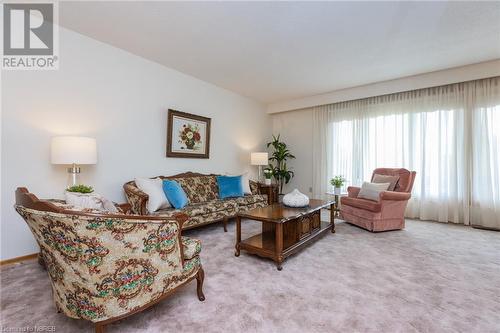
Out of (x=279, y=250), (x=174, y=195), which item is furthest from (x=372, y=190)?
(x=174, y=195)

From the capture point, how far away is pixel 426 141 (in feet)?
14.0

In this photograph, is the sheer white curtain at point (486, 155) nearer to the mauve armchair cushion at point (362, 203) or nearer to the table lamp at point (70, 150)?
the mauve armchair cushion at point (362, 203)

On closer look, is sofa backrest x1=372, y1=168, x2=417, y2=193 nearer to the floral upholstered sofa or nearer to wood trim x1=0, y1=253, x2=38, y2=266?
the floral upholstered sofa

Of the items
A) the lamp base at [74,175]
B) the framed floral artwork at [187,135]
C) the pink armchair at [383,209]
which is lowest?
the pink armchair at [383,209]

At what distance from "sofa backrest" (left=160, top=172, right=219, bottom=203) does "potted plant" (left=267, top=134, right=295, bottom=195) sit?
75.8 inches

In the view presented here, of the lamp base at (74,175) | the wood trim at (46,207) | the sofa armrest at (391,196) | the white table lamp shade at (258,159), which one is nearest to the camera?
the wood trim at (46,207)

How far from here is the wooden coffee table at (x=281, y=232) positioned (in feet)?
7.54

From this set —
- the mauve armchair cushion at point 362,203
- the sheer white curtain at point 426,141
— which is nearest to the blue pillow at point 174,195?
the mauve armchair cushion at point 362,203

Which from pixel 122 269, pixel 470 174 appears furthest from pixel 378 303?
pixel 470 174

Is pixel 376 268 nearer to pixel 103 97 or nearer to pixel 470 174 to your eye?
pixel 470 174

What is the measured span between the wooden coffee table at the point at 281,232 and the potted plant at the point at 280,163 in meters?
2.63

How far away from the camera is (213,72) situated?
159 inches

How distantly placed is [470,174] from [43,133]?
616 centimetres

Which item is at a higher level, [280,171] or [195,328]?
[280,171]
